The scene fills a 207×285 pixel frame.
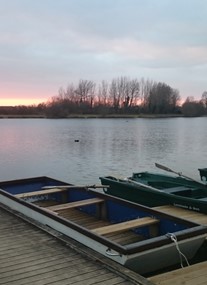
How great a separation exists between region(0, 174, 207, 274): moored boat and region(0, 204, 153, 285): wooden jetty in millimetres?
170

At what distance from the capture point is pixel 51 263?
4512 millimetres

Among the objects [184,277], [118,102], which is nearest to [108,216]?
[184,277]

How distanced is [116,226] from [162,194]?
10.3ft

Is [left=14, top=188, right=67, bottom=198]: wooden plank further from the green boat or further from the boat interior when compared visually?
the green boat

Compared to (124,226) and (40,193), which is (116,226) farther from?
(40,193)

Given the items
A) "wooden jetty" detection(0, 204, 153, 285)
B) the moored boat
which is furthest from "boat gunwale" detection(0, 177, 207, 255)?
Result: "wooden jetty" detection(0, 204, 153, 285)

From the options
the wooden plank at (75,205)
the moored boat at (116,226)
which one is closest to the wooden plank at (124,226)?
the moored boat at (116,226)

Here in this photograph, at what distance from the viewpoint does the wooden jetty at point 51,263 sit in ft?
13.3

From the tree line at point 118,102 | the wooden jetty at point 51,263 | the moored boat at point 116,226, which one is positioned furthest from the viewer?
the tree line at point 118,102

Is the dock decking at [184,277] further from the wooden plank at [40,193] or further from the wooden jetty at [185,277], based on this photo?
the wooden plank at [40,193]

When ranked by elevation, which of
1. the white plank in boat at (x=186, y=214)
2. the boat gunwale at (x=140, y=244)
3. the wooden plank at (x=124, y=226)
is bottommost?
the white plank in boat at (x=186, y=214)

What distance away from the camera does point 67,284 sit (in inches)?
156

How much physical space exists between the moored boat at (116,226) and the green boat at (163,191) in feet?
6.33

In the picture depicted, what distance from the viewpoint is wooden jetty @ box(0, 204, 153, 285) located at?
4.06 metres
